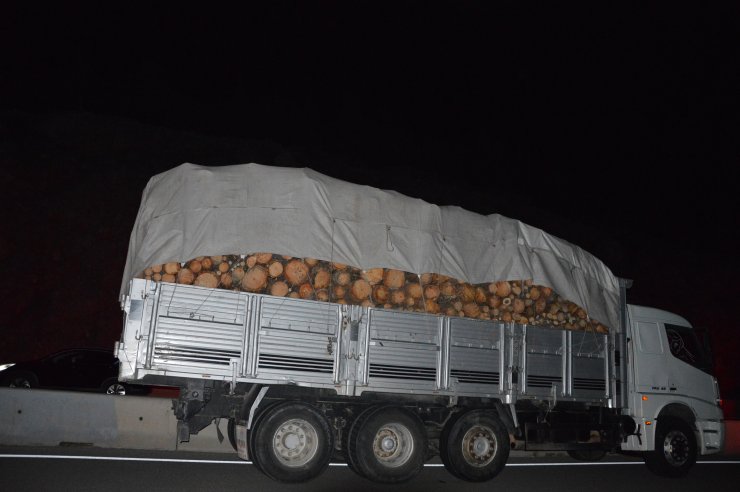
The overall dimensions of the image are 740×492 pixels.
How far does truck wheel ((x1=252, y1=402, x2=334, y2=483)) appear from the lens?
802 centimetres

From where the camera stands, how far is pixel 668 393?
11562 mm

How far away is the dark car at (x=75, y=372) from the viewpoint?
1773 centimetres

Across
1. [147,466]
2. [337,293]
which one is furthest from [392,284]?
[147,466]

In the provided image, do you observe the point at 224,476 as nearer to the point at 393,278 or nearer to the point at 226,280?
the point at 226,280

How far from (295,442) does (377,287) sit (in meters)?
2.41

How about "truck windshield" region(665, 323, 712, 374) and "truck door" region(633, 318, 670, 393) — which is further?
"truck windshield" region(665, 323, 712, 374)

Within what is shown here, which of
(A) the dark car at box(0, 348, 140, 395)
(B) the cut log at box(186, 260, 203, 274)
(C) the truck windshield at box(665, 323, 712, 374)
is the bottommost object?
(A) the dark car at box(0, 348, 140, 395)

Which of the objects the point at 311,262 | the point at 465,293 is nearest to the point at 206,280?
the point at 311,262

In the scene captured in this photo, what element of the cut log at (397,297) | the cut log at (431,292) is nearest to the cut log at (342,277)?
the cut log at (397,297)

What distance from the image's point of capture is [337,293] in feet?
29.2

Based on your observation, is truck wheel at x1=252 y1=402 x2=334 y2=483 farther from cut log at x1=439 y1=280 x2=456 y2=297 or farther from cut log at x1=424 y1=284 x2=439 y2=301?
cut log at x1=439 y1=280 x2=456 y2=297

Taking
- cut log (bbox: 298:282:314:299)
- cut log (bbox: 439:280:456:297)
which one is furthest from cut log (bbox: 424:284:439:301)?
cut log (bbox: 298:282:314:299)

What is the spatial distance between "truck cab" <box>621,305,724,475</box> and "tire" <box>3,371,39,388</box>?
1509cm

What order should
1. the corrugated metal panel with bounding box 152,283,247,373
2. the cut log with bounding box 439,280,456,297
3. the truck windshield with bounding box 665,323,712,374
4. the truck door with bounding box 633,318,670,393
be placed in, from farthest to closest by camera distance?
the truck windshield with bounding box 665,323,712,374, the truck door with bounding box 633,318,670,393, the cut log with bounding box 439,280,456,297, the corrugated metal panel with bounding box 152,283,247,373
